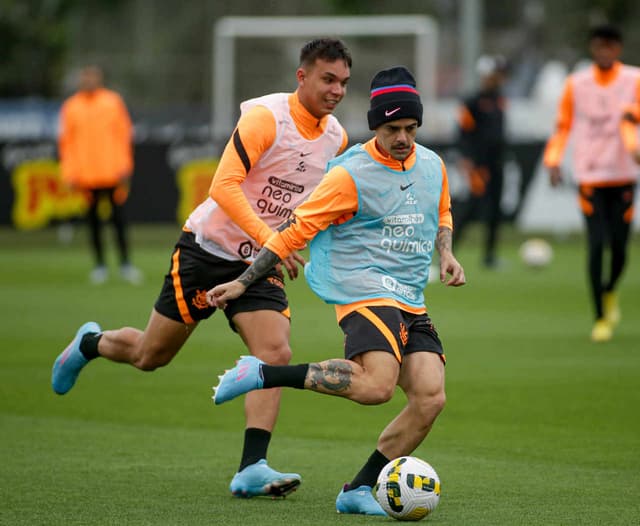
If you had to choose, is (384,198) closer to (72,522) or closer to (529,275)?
(72,522)

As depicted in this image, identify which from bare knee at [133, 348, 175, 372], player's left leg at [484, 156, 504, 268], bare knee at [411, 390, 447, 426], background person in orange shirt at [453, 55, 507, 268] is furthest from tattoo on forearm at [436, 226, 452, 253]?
background person in orange shirt at [453, 55, 507, 268]

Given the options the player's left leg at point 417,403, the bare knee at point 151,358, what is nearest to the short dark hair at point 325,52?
the player's left leg at point 417,403

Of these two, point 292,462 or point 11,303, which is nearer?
point 292,462

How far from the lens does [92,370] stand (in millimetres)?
11016

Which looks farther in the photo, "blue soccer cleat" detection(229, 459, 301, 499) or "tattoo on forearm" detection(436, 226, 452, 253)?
"tattoo on forearm" detection(436, 226, 452, 253)

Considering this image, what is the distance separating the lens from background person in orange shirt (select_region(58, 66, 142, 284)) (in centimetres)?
1780

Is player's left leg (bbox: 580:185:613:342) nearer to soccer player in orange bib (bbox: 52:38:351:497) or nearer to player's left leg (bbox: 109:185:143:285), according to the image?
soccer player in orange bib (bbox: 52:38:351:497)

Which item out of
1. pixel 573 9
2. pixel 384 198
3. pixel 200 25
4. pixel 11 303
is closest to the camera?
pixel 384 198

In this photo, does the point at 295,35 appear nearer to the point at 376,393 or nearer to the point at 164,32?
the point at 164,32

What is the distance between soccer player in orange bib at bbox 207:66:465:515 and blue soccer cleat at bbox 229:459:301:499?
33 cm

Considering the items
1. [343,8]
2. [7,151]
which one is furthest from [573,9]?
Result: [7,151]

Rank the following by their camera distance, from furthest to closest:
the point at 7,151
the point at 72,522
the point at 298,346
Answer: the point at 7,151 < the point at 298,346 < the point at 72,522

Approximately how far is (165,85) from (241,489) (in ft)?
115

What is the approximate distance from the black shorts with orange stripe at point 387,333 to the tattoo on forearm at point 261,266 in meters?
0.44
